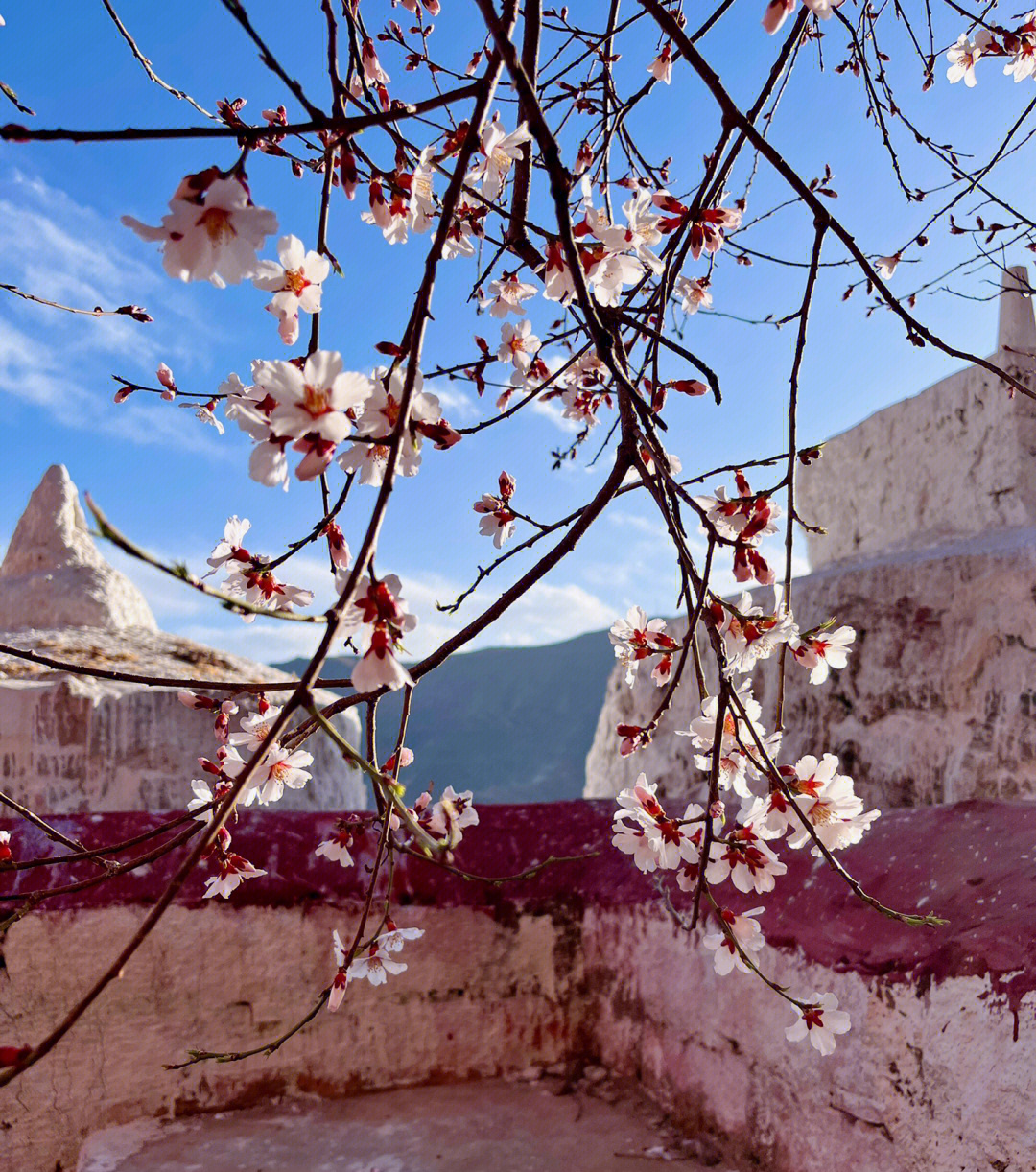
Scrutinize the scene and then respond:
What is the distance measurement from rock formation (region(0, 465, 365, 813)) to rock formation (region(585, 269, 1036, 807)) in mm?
2151

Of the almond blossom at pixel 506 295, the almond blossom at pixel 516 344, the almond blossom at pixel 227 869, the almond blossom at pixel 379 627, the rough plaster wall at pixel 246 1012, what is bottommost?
the rough plaster wall at pixel 246 1012

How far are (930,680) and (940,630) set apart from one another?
0.20 m

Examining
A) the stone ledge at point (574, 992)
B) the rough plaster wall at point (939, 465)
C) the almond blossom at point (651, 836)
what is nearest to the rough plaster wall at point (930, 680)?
the rough plaster wall at point (939, 465)

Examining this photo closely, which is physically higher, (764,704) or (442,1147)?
(764,704)

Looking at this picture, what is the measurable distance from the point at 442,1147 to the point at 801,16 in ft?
6.88

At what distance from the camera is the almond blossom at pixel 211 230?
0.64 metres

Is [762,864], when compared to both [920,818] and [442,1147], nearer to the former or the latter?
[920,818]

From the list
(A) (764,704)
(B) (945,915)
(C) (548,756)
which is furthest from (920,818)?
(C) (548,756)

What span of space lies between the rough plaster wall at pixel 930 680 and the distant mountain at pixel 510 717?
1540 cm

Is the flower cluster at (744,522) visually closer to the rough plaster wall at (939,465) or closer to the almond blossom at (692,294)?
the almond blossom at (692,294)

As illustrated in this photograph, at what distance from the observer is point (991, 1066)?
1291 millimetres

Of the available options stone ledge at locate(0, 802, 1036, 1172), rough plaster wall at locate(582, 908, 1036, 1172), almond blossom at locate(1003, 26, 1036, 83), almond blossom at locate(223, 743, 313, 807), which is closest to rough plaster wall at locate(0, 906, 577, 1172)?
stone ledge at locate(0, 802, 1036, 1172)

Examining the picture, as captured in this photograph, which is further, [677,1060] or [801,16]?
[677,1060]

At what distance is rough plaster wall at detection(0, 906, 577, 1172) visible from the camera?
1.90 meters
